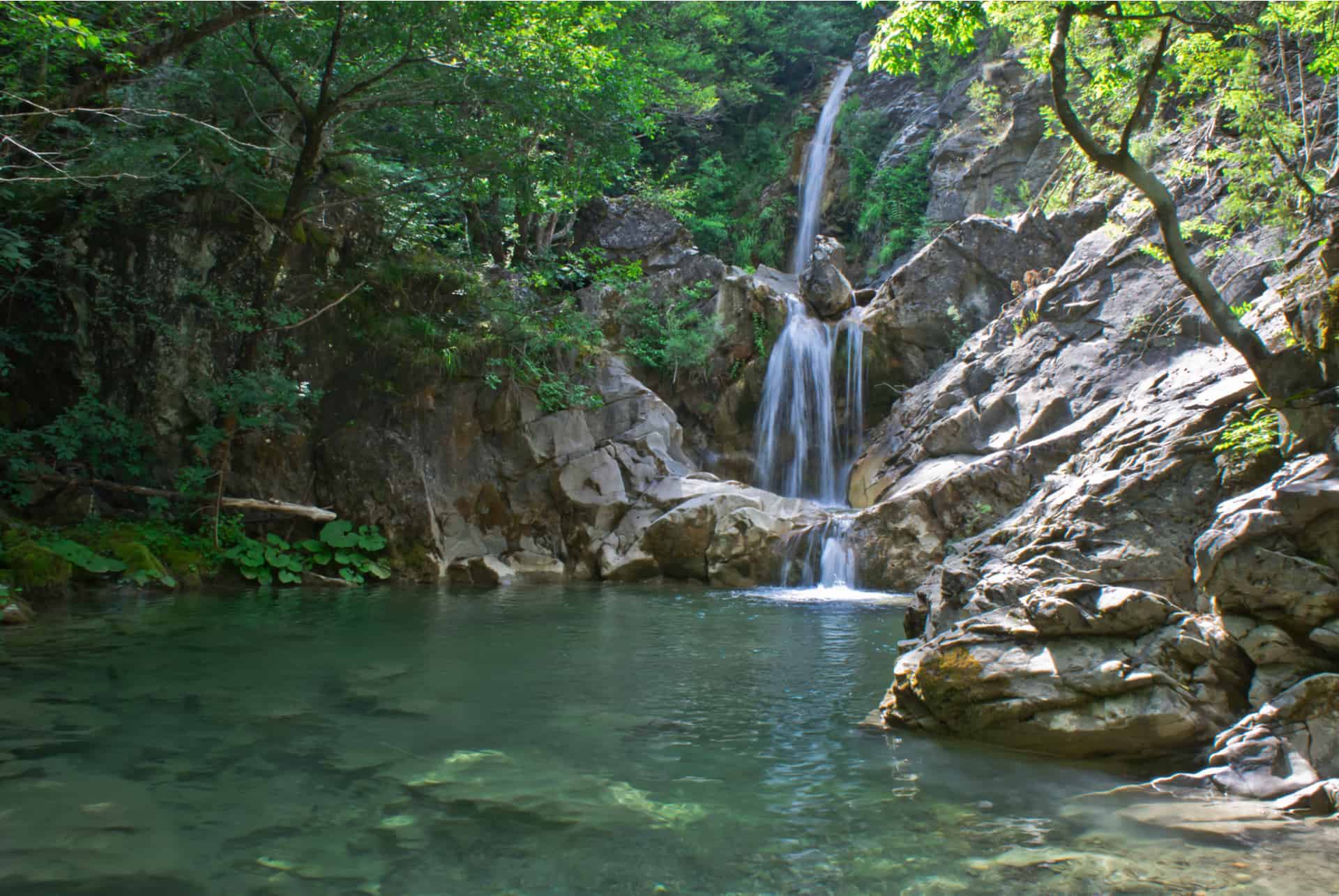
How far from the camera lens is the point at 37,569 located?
9.71 m

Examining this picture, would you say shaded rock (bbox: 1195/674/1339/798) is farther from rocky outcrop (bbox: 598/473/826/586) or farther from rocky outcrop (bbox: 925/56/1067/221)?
rocky outcrop (bbox: 925/56/1067/221)

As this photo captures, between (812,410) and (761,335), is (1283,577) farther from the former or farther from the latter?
(761,335)

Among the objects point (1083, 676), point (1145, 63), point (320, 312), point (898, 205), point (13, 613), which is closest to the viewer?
point (1083, 676)

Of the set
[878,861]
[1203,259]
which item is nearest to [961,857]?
[878,861]

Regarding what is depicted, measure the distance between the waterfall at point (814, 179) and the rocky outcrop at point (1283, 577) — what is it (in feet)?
70.6

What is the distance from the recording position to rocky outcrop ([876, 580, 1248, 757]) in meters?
4.57

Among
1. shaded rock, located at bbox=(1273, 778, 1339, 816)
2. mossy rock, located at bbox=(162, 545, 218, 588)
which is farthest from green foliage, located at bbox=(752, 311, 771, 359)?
shaded rock, located at bbox=(1273, 778, 1339, 816)

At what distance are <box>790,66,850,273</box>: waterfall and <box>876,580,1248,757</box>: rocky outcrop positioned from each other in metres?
21.4

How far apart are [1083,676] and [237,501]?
38.2 feet

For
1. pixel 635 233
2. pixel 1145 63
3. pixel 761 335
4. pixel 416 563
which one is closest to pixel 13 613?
pixel 416 563

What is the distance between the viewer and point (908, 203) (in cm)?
2484

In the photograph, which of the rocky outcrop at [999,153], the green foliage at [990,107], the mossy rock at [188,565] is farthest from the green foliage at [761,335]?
the mossy rock at [188,565]

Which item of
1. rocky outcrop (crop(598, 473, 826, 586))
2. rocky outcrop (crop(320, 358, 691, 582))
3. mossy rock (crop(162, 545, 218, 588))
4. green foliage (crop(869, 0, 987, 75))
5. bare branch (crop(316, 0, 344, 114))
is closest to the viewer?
green foliage (crop(869, 0, 987, 75))

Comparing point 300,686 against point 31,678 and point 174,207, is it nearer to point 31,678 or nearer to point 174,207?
point 31,678
